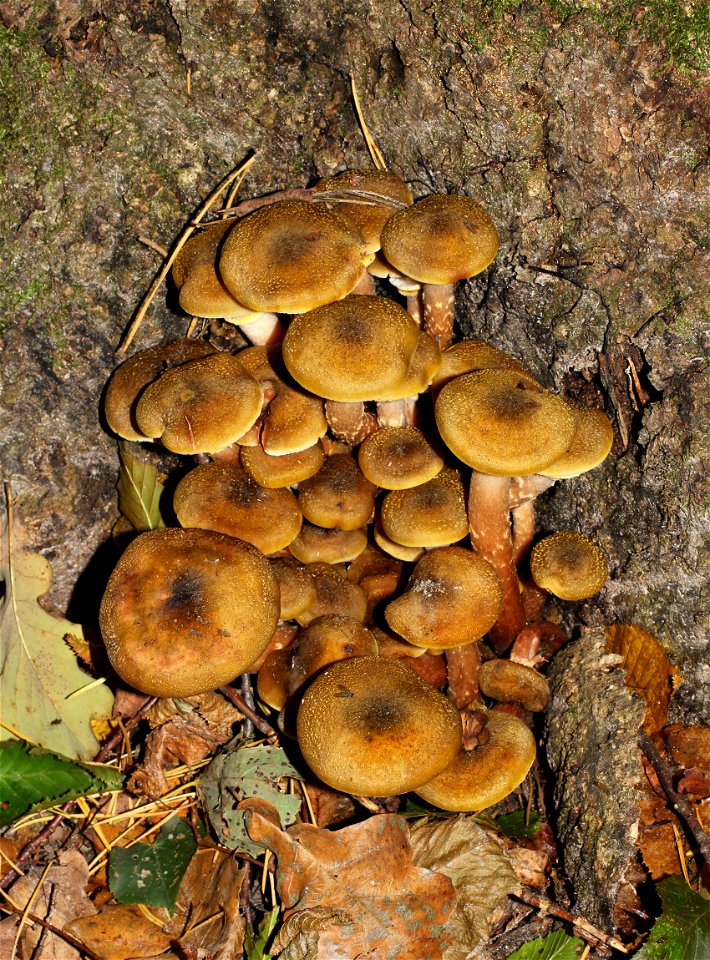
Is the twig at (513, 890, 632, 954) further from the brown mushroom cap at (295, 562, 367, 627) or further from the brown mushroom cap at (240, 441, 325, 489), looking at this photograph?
the brown mushroom cap at (240, 441, 325, 489)

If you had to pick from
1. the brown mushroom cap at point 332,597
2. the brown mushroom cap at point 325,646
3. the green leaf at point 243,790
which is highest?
the brown mushroom cap at point 325,646

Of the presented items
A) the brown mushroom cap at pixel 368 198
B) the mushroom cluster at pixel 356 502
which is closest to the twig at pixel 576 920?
the mushroom cluster at pixel 356 502

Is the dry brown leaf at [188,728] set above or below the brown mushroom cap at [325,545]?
below

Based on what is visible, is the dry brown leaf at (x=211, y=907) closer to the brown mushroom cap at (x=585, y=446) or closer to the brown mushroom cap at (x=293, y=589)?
the brown mushroom cap at (x=293, y=589)

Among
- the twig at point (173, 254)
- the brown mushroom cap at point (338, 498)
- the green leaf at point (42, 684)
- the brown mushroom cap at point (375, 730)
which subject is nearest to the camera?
the brown mushroom cap at point (375, 730)

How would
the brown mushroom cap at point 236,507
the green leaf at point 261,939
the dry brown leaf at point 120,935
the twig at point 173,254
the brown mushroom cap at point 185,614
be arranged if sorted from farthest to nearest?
the twig at point 173,254 < the brown mushroom cap at point 236,507 < the dry brown leaf at point 120,935 < the green leaf at point 261,939 < the brown mushroom cap at point 185,614

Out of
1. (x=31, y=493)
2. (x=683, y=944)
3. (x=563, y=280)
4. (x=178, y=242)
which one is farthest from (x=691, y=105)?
(x=31, y=493)
